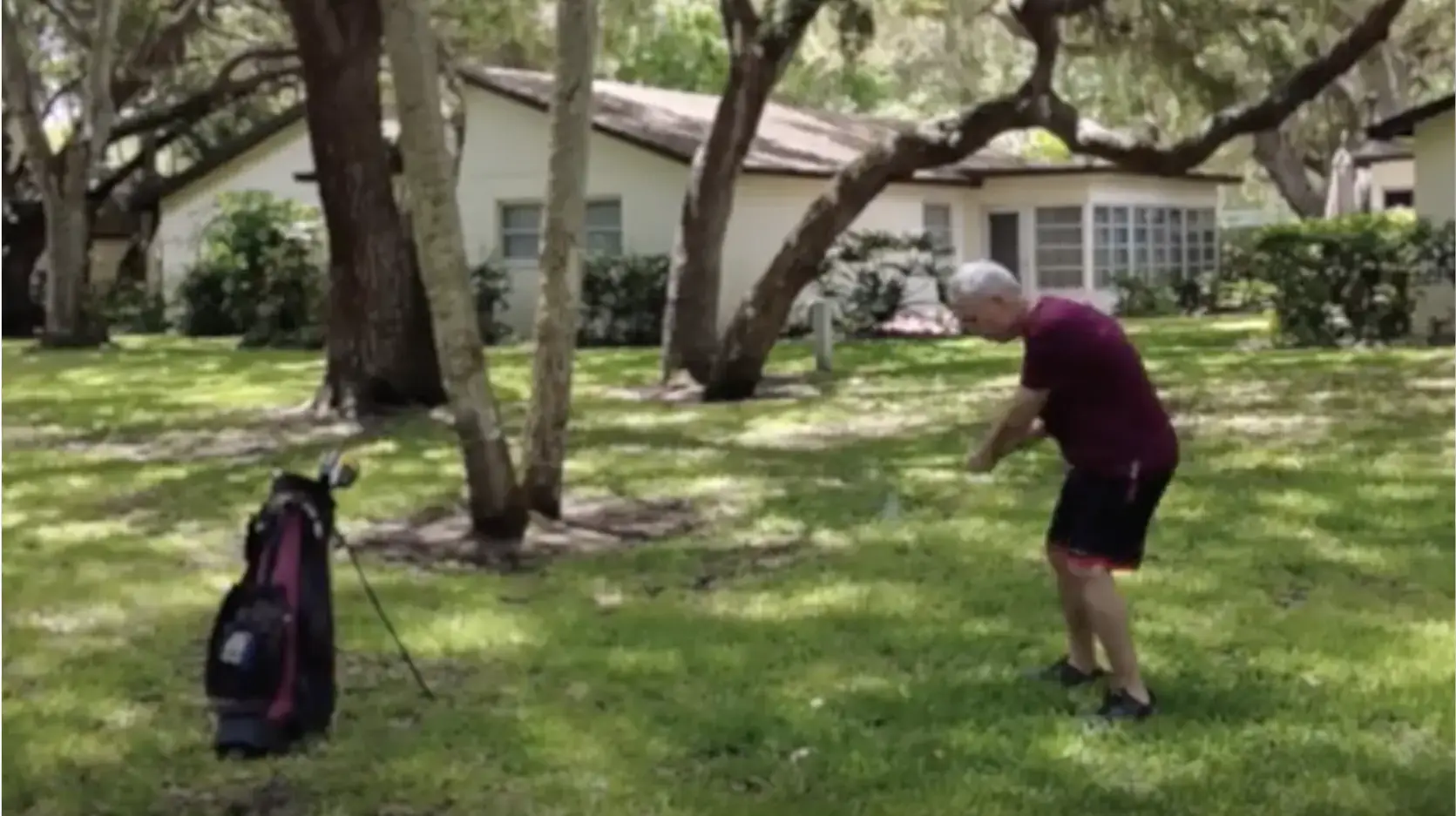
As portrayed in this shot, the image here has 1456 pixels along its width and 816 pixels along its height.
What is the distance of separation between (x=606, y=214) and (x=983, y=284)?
77.3 feet

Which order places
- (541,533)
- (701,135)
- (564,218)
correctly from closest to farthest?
(564,218) → (541,533) → (701,135)

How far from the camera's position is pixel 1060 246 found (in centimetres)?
3447

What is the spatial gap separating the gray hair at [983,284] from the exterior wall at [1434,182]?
59.3ft

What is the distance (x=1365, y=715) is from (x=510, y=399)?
13.3 m

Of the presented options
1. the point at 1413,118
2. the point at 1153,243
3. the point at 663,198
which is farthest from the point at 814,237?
the point at 1153,243

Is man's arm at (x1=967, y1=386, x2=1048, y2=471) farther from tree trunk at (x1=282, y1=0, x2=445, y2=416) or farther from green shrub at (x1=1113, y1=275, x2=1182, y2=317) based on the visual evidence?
green shrub at (x1=1113, y1=275, x2=1182, y2=317)

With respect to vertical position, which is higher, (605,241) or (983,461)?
(605,241)

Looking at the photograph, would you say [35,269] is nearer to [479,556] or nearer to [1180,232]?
[1180,232]

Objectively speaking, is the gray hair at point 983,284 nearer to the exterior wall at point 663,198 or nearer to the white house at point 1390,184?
the exterior wall at point 663,198

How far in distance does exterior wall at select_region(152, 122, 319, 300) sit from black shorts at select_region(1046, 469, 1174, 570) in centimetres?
2924

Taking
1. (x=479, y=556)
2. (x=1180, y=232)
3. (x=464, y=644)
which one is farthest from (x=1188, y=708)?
(x=1180, y=232)

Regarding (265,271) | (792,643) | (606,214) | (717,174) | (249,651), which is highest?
(717,174)

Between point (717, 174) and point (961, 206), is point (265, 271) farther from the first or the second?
point (717, 174)

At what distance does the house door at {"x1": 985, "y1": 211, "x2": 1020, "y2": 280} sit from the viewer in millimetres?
34625
